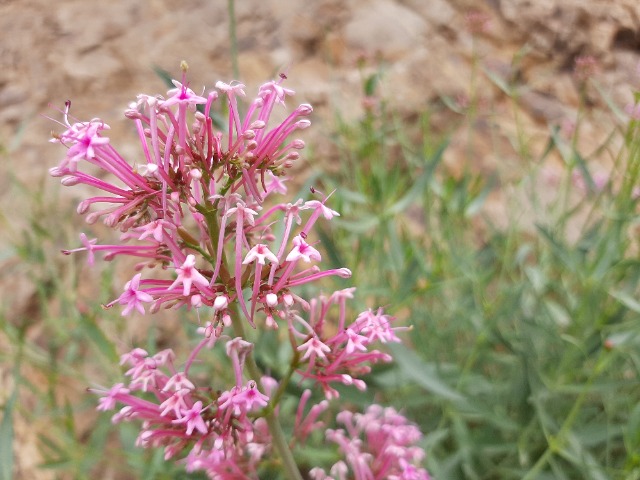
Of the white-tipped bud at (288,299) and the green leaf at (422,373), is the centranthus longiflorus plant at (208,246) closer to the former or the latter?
the white-tipped bud at (288,299)

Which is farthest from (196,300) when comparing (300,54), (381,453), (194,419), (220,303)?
(300,54)

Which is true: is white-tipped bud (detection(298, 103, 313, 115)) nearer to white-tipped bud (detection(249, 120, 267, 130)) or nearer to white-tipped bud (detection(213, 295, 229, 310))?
white-tipped bud (detection(249, 120, 267, 130))

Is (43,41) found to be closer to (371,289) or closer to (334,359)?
(371,289)

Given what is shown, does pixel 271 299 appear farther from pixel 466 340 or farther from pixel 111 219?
pixel 466 340

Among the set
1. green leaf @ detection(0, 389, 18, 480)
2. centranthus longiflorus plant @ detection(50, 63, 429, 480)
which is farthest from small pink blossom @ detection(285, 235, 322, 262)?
green leaf @ detection(0, 389, 18, 480)

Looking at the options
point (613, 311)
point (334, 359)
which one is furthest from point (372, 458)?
point (613, 311)

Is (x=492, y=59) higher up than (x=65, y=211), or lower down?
higher up

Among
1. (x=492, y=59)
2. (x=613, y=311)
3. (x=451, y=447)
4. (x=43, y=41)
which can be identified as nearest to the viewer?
(x=613, y=311)

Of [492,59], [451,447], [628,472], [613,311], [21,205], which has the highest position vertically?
[492,59]

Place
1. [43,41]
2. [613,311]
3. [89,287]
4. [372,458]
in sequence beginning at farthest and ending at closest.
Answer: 1. [43,41]
2. [89,287]
3. [613,311]
4. [372,458]
